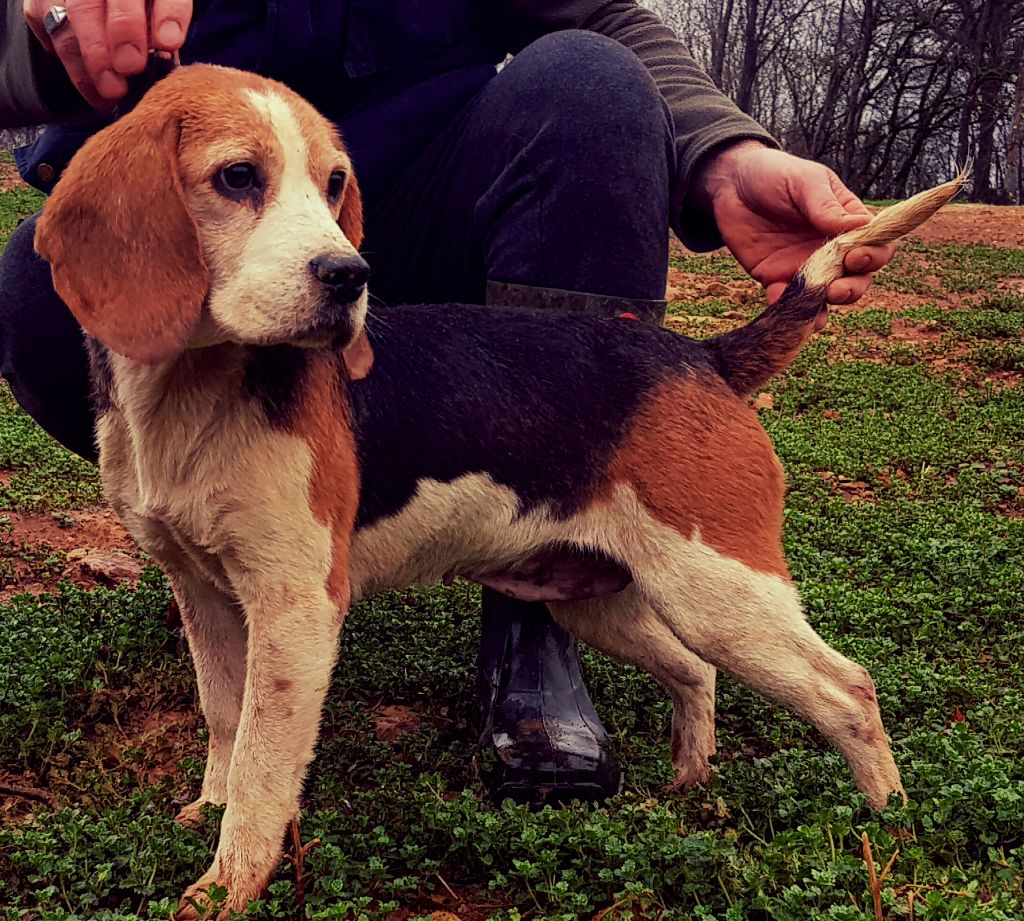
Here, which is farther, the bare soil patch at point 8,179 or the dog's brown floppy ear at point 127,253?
the bare soil patch at point 8,179

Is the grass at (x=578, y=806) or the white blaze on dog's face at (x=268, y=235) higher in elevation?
the white blaze on dog's face at (x=268, y=235)

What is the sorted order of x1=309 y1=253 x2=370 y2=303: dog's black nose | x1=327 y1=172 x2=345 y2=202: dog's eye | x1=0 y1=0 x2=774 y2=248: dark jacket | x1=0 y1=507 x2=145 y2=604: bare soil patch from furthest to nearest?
x1=0 y1=507 x2=145 y2=604: bare soil patch, x1=0 y1=0 x2=774 y2=248: dark jacket, x1=327 y1=172 x2=345 y2=202: dog's eye, x1=309 y1=253 x2=370 y2=303: dog's black nose

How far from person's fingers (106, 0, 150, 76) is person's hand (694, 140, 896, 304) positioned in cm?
174

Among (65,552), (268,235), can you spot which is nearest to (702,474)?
(268,235)

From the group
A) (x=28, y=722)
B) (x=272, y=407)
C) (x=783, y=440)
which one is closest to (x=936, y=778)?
(x=272, y=407)

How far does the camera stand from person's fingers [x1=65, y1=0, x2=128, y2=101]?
2264mm

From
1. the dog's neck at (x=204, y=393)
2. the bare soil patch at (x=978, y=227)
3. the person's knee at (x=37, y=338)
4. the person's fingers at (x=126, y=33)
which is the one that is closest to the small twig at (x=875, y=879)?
the dog's neck at (x=204, y=393)

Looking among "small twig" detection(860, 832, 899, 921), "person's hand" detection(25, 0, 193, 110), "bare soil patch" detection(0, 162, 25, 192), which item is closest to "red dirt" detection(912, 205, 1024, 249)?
"bare soil patch" detection(0, 162, 25, 192)

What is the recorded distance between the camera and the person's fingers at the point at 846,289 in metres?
3.11

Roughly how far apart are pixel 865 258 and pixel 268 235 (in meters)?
1.68

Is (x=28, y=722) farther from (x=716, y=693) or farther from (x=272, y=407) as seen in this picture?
(x=716, y=693)

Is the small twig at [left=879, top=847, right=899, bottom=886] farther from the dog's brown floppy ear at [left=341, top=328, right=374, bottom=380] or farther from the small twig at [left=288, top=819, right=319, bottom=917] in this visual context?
the dog's brown floppy ear at [left=341, top=328, right=374, bottom=380]

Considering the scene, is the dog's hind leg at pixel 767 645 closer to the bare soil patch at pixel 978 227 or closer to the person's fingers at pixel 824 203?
the person's fingers at pixel 824 203

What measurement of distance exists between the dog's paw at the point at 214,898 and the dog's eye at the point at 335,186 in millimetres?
1551
